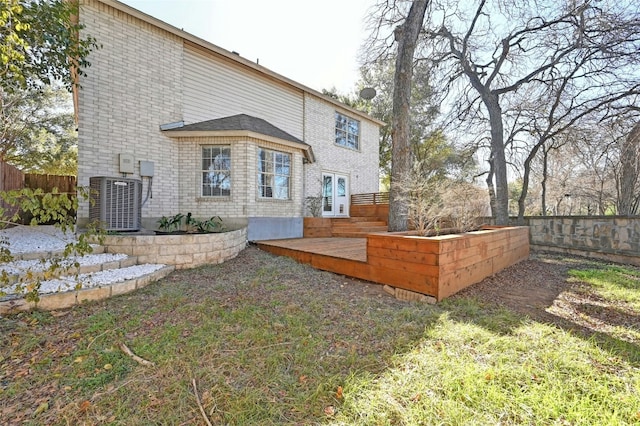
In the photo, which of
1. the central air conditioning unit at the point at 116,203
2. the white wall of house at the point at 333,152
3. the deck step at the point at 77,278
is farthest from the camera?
the white wall of house at the point at 333,152

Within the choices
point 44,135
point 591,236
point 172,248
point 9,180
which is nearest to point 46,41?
point 9,180

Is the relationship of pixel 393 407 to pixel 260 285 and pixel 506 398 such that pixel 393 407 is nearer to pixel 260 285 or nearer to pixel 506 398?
pixel 506 398

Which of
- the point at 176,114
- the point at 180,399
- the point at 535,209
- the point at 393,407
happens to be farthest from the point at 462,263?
the point at 535,209

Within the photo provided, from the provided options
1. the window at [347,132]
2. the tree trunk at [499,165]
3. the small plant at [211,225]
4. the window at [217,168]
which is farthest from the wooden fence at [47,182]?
the tree trunk at [499,165]

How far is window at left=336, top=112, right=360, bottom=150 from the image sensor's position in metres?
12.4

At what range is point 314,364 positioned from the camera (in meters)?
2.34

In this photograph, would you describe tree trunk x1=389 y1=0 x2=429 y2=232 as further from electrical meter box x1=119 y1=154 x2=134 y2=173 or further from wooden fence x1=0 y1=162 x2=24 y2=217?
wooden fence x1=0 y1=162 x2=24 y2=217

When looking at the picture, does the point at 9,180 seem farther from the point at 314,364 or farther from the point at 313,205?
the point at 314,364

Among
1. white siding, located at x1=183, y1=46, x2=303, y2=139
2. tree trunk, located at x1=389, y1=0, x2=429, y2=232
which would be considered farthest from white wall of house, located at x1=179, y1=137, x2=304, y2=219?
tree trunk, located at x1=389, y1=0, x2=429, y2=232

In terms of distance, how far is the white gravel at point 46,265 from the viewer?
3434 millimetres

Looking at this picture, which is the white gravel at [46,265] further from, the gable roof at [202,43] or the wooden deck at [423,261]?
the gable roof at [202,43]

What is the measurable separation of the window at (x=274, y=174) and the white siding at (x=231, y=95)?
193 cm

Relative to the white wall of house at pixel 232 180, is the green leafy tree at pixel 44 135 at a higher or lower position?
higher

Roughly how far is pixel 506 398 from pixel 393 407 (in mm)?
775
